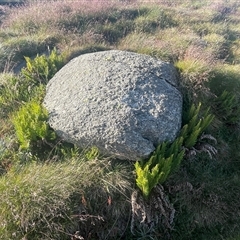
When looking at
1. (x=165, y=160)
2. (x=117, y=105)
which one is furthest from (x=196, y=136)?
(x=117, y=105)

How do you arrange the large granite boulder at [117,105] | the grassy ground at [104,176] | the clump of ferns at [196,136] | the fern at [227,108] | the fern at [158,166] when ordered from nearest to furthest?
the grassy ground at [104,176]
the fern at [158,166]
the large granite boulder at [117,105]
the clump of ferns at [196,136]
the fern at [227,108]

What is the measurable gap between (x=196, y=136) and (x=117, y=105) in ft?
4.38

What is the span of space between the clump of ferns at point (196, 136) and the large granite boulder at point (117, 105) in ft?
0.59

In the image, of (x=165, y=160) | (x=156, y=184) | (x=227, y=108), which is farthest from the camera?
(x=227, y=108)

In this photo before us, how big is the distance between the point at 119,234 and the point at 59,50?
5573mm

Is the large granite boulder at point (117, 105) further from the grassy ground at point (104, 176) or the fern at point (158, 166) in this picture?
the grassy ground at point (104, 176)

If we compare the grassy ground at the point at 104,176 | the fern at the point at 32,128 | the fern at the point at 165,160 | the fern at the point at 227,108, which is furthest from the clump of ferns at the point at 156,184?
the fern at the point at 32,128

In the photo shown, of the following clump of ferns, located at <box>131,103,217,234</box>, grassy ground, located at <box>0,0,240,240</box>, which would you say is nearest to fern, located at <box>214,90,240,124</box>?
grassy ground, located at <box>0,0,240,240</box>

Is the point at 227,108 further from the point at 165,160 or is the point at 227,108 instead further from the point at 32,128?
the point at 32,128

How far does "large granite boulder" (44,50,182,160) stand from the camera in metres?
4.61

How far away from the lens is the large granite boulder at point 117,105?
15.1 feet

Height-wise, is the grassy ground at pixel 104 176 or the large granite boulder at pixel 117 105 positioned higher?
the large granite boulder at pixel 117 105

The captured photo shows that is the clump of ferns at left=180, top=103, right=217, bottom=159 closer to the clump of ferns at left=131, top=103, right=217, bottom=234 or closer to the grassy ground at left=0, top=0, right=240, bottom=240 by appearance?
the clump of ferns at left=131, top=103, right=217, bottom=234

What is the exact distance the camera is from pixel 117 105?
4.85 meters
